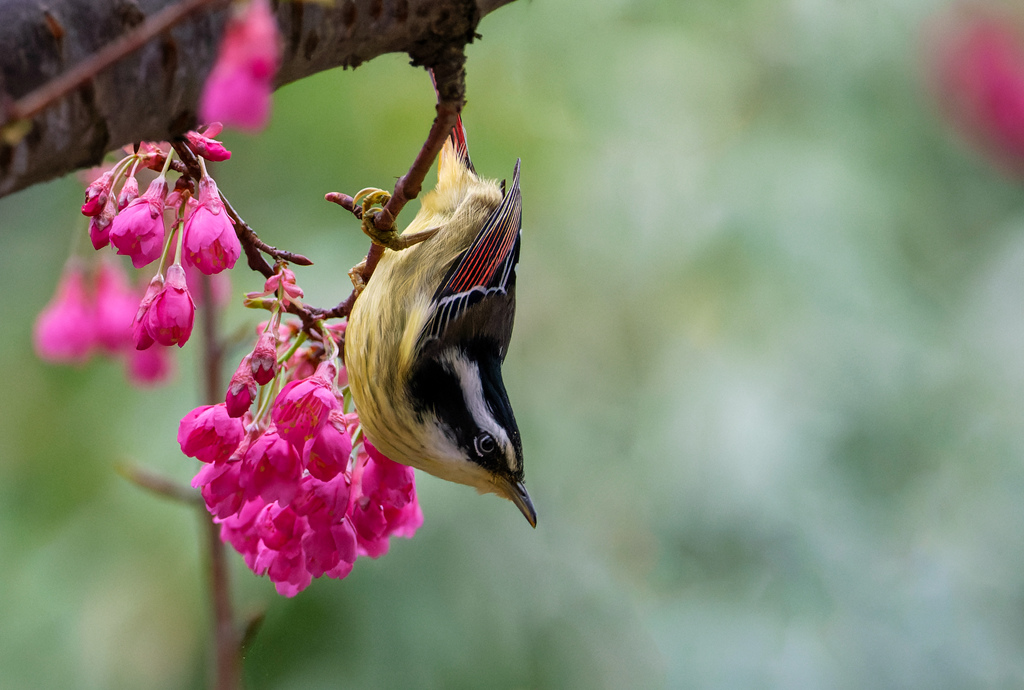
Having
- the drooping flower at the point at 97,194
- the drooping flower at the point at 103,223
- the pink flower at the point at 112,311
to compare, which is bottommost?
the pink flower at the point at 112,311

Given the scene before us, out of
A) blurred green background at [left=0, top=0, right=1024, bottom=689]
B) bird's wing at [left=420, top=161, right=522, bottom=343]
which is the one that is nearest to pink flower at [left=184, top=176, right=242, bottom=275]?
bird's wing at [left=420, top=161, right=522, bottom=343]

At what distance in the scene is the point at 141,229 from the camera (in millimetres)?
1038

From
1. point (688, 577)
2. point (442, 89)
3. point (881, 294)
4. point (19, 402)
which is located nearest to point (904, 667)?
point (688, 577)

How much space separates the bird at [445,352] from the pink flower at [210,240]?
0.36m

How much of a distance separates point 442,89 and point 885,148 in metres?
2.59

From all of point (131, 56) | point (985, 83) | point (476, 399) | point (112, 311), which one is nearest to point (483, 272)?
point (476, 399)

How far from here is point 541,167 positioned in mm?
2871

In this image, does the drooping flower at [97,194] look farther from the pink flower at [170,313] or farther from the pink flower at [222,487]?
the pink flower at [222,487]

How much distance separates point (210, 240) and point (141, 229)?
86mm

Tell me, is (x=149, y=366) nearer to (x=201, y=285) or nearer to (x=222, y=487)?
(x=201, y=285)

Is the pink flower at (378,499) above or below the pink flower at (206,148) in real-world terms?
below

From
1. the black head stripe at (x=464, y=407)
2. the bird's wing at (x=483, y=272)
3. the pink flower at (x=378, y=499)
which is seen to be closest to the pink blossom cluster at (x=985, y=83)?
the bird's wing at (x=483, y=272)

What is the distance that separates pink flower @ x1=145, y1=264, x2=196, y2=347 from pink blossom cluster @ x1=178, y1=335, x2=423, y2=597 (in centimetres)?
9

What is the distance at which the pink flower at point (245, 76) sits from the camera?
558 mm
